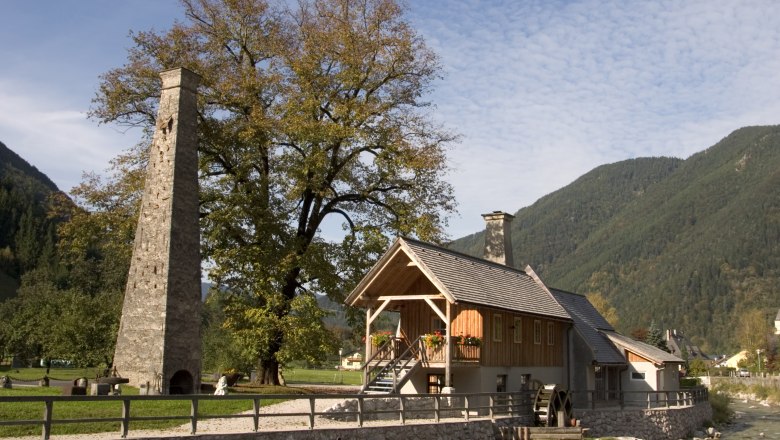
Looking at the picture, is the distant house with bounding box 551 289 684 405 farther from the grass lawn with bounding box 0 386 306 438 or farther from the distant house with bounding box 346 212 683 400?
the grass lawn with bounding box 0 386 306 438

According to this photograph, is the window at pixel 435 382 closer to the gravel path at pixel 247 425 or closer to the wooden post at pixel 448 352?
the wooden post at pixel 448 352

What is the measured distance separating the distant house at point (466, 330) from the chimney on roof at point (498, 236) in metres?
2.15

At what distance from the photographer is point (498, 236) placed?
37938mm

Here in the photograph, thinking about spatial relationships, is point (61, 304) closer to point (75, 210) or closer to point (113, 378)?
point (75, 210)

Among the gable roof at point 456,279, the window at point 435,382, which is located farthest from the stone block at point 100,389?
the window at point 435,382

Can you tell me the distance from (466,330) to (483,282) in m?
1.87

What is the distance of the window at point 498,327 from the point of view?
2859 centimetres

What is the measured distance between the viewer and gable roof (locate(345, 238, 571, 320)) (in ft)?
83.6

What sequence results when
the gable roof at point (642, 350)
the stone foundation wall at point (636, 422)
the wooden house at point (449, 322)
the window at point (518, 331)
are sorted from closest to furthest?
the wooden house at point (449, 322), the window at point (518, 331), the stone foundation wall at point (636, 422), the gable roof at point (642, 350)

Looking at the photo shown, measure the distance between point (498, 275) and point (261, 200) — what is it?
10299mm

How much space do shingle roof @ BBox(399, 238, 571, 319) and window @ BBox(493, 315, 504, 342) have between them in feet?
2.52

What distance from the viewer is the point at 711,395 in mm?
48938

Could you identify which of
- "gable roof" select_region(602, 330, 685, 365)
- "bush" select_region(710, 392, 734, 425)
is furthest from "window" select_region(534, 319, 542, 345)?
"bush" select_region(710, 392, 734, 425)

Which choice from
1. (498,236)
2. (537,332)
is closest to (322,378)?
(498,236)
